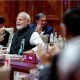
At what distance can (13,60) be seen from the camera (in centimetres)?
365

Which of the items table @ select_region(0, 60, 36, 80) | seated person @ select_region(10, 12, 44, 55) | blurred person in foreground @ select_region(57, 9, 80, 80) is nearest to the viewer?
blurred person in foreground @ select_region(57, 9, 80, 80)

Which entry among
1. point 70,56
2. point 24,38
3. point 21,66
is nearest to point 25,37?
point 24,38

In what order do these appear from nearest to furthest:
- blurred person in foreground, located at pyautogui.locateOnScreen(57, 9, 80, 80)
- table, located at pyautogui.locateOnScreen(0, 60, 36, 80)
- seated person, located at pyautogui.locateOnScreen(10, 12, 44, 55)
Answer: blurred person in foreground, located at pyautogui.locateOnScreen(57, 9, 80, 80) → table, located at pyautogui.locateOnScreen(0, 60, 36, 80) → seated person, located at pyautogui.locateOnScreen(10, 12, 44, 55)

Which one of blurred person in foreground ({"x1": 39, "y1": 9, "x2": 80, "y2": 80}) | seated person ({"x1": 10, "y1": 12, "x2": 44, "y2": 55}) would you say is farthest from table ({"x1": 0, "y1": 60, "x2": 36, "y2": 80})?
blurred person in foreground ({"x1": 39, "y1": 9, "x2": 80, "y2": 80})

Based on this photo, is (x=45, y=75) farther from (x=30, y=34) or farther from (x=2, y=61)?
(x=30, y=34)

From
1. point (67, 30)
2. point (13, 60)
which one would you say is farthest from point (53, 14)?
point (67, 30)

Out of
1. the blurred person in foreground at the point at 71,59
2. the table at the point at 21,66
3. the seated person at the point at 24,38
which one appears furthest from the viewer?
the seated person at the point at 24,38

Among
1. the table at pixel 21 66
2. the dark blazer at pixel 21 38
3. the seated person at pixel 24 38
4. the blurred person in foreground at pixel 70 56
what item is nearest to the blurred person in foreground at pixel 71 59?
the blurred person in foreground at pixel 70 56

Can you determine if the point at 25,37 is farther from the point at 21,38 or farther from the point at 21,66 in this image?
the point at 21,66

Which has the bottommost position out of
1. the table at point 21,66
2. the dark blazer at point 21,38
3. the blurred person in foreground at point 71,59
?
the table at point 21,66

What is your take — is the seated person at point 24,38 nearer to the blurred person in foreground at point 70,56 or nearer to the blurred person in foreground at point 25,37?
the blurred person in foreground at point 25,37

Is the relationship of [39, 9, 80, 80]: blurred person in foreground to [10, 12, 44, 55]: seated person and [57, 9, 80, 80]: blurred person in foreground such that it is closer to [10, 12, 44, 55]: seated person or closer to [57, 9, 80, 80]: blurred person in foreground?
[57, 9, 80, 80]: blurred person in foreground

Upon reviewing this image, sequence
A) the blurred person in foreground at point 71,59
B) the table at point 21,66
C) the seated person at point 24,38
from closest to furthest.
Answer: the blurred person in foreground at point 71,59 → the table at point 21,66 → the seated person at point 24,38

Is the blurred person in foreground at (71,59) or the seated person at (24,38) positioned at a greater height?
the blurred person in foreground at (71,59)
